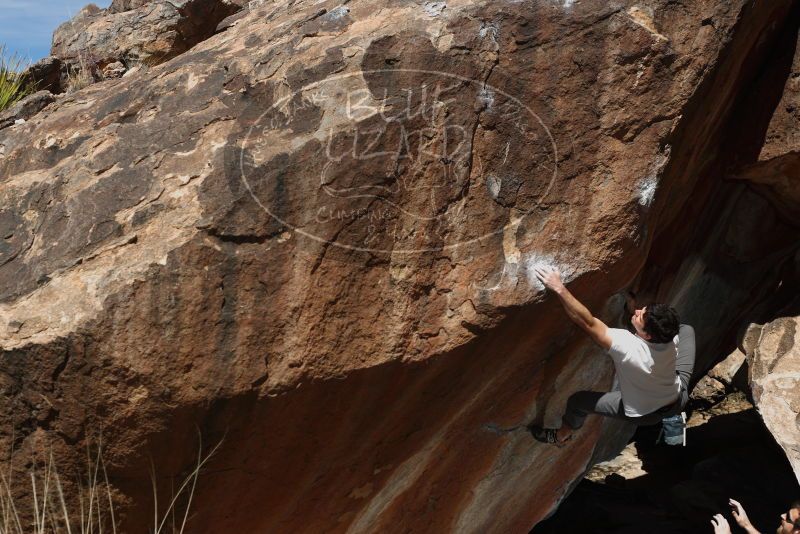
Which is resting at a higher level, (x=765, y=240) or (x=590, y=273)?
(x=590, y=273)

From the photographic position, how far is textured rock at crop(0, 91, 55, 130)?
188 inches

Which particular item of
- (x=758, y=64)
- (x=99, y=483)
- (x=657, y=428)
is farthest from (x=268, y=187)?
(x=657, y=428)

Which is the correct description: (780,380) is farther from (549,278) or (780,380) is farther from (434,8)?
(434,8)

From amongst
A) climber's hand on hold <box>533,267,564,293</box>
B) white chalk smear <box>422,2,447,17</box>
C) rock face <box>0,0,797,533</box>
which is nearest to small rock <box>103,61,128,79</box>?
rock face <box>0,0,797,533</box>

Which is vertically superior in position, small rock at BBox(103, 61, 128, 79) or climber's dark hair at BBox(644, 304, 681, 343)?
small rock at BBox(103, 61, 128, 79)

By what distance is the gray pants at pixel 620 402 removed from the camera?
3.90 meters

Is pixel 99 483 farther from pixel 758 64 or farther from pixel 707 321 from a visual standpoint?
pixel 707 321

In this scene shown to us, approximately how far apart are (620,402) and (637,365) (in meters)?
0.29

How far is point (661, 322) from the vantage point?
3.53 m

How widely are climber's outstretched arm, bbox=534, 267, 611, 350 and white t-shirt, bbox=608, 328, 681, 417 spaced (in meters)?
0.06

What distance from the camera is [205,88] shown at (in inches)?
137

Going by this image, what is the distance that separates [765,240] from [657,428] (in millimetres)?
3045

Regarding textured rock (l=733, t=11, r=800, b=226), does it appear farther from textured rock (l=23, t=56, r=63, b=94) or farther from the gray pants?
textured rock (l=23, t=56, r=63, b=94)

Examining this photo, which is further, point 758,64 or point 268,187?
point 758,64
